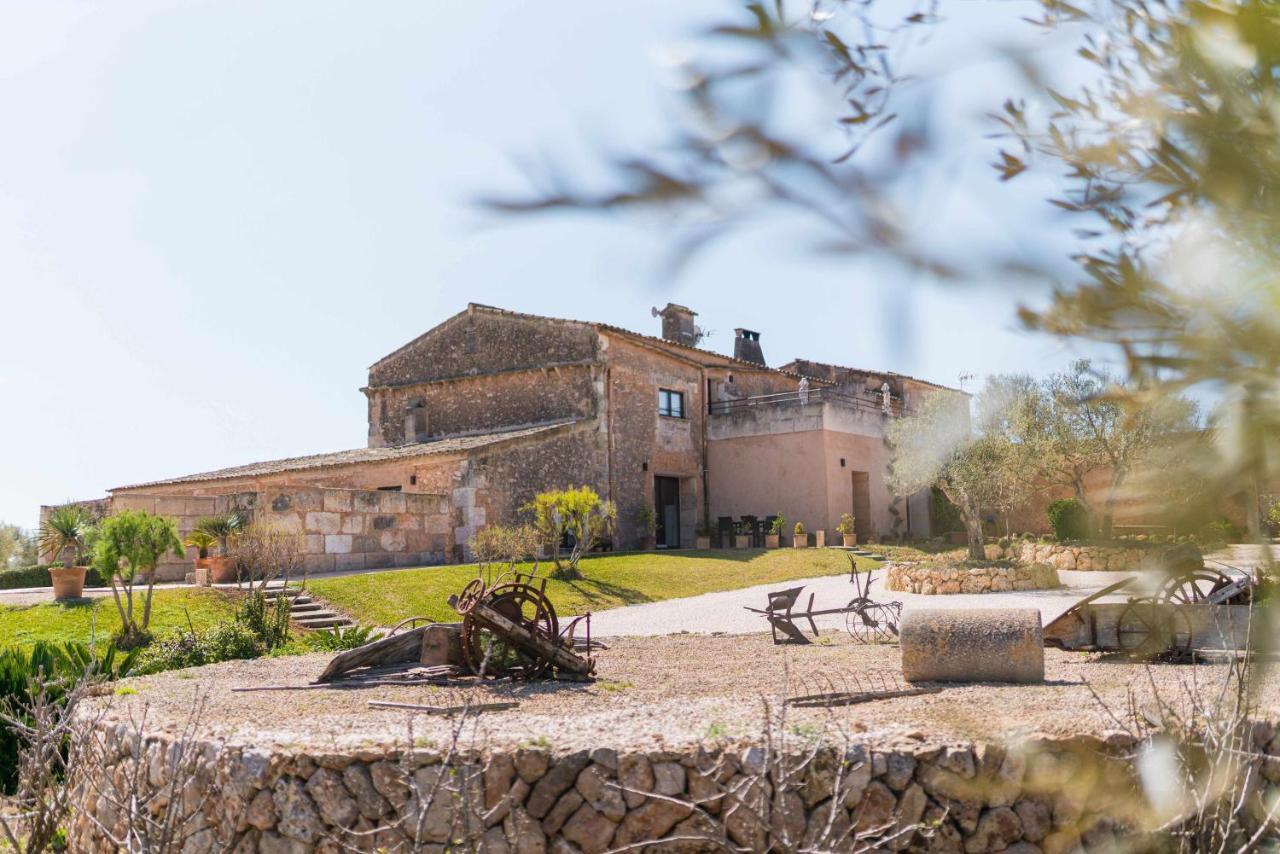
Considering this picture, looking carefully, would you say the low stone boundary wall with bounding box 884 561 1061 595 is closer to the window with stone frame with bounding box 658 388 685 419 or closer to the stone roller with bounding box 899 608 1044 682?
the window with stone frame with bounding box 658 388 685 419

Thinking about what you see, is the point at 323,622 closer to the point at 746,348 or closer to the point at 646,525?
the point at 646,525

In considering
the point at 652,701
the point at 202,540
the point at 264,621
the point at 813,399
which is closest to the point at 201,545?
the point at 202,540

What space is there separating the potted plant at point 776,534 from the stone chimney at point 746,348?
8592 millimetres

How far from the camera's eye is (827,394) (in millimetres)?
28906

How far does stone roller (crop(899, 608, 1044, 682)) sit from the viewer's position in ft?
24.2

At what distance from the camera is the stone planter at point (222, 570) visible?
53.7 ft

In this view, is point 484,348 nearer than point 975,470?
No

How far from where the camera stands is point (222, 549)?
54.4 ft

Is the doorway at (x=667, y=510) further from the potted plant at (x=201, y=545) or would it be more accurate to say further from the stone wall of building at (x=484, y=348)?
the potted plant at (x=201, y=545)

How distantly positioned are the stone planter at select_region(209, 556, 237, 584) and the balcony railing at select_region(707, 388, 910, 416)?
48.9 feet

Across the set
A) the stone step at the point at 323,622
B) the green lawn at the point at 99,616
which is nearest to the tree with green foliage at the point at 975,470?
the stone step at the point at 323,622

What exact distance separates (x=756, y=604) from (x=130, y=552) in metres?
8.93

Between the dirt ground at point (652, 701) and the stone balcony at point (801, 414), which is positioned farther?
Result: the stone balcony at point (801, 414)

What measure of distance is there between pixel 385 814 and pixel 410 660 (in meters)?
3.68
